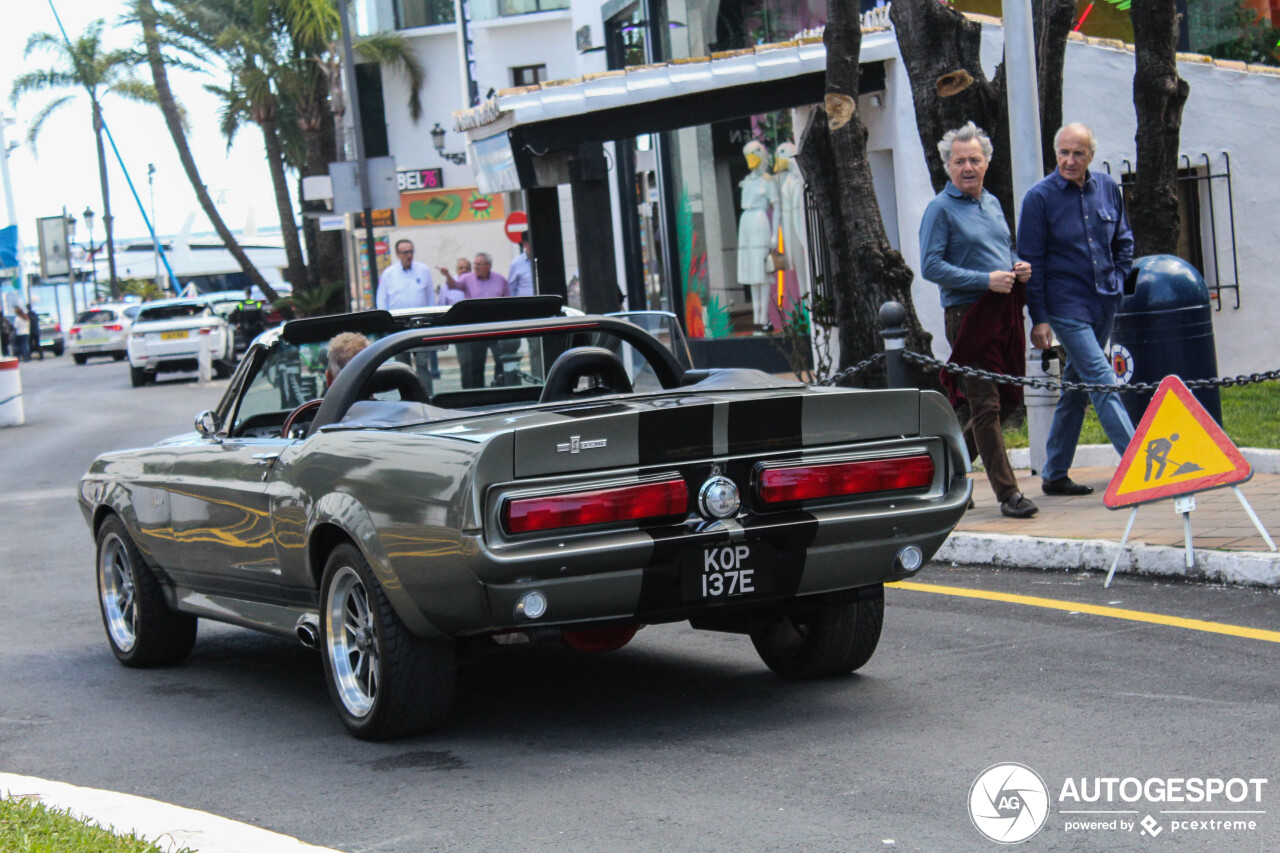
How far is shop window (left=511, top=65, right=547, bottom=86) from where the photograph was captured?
4047cm

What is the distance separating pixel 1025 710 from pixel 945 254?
154 inches

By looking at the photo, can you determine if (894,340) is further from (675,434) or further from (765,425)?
(675,434)

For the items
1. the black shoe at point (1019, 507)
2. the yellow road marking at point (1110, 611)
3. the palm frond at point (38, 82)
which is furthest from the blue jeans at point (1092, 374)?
the palm frond at point (38, 82)

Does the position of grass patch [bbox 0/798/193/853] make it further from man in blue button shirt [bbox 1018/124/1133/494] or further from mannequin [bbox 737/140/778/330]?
mannequin [bbox 737/140/778/330]

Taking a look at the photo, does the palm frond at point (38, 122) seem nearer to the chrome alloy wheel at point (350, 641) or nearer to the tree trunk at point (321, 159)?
the tree trunk at point (321, 159)

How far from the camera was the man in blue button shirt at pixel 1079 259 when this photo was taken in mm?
8406

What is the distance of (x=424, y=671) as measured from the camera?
4996mm

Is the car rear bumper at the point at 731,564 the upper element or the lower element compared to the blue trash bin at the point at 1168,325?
lower

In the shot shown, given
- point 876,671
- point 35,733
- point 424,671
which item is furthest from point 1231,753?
point 35,733

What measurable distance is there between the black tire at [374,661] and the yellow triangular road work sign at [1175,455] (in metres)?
3.48

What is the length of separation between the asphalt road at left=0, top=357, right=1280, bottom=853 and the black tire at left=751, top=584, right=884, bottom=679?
0.27 ft

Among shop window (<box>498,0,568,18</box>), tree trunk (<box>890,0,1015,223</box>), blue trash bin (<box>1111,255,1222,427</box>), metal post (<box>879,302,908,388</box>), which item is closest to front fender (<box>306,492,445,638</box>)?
metal post (<box>879,302,908,388</box>)

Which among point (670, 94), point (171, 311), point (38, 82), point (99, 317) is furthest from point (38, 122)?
point (670, 94)

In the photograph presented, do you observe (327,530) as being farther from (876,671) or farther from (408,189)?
(408,189)
